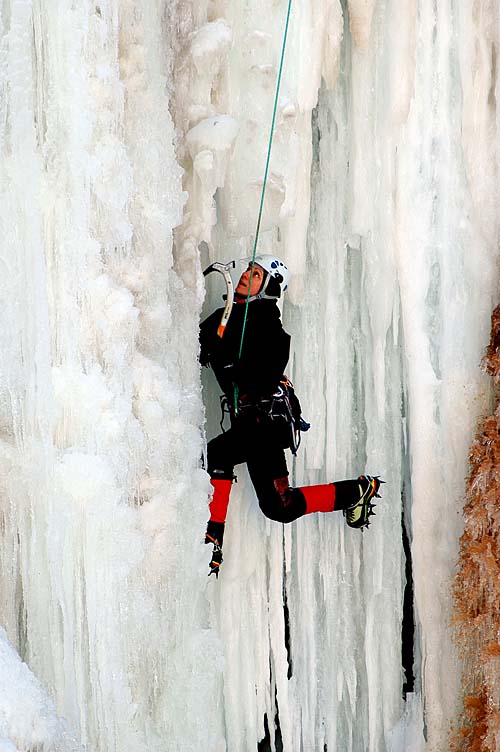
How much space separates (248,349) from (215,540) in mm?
756

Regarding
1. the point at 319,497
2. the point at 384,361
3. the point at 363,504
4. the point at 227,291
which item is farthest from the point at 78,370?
the point at 384,361

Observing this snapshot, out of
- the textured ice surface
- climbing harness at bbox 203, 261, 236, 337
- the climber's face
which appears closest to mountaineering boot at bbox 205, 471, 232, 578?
climbing harness at bbox 203, 261, 236, 337

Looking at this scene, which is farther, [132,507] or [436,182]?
[436,182]

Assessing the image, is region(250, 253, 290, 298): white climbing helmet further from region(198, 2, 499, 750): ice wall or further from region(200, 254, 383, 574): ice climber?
region(198, 2, 499, 750): ice wall

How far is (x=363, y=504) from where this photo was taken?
172 inches

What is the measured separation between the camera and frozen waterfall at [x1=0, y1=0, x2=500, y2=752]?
11.0 ft

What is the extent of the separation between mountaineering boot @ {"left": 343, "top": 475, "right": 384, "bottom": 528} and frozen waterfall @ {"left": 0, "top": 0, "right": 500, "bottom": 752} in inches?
6.3

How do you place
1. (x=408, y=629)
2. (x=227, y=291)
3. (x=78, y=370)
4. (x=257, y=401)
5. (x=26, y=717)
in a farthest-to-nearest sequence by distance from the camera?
(x=408, y=629) → (x=257, y=401) → (x=227, y=291) → (x=78, y=370) → (x=26, y=717)

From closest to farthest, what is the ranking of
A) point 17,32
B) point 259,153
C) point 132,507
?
point 17,32, point 132,507, point 259,153

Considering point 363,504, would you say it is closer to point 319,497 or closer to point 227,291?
point 319,497

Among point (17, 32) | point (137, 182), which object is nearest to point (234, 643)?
point (137, 182)

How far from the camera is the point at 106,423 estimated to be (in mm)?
3385

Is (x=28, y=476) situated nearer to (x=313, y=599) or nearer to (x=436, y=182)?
(x=313, y=599)

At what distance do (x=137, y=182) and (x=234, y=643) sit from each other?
1.97 m
